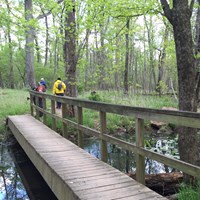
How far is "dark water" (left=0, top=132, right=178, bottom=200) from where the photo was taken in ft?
21.6

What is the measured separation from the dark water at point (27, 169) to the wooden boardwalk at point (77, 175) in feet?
3.08

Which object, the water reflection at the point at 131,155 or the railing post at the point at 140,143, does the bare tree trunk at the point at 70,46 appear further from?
the railing post at the point at 140,143

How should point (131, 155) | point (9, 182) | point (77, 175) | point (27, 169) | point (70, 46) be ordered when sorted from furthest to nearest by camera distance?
point (70, 46) < point (131, 155) < point (27, 169) < point (9, 182) < point (77, 175)

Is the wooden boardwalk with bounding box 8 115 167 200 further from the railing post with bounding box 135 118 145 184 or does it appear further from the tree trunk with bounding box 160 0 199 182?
the tree trunk with bounding box 160 0 199 182

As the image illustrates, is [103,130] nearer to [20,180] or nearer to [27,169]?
[20,180]

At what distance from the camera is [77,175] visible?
443 cm

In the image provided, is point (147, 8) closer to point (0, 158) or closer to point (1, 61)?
point (0, 158)

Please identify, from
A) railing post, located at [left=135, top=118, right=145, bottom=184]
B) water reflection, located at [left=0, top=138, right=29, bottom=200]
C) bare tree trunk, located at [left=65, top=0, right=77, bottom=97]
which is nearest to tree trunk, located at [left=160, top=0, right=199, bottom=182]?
railing post, located at [left=135, top=118, right=145, bottom=184]

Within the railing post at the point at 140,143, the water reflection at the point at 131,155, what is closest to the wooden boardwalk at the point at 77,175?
the railing post at the point at 140,143

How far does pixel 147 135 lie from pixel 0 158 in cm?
606

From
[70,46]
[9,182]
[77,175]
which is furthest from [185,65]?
[70,46]

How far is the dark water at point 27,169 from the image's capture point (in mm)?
6574

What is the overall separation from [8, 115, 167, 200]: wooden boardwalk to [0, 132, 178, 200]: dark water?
3.08 ft

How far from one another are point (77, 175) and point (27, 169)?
4.20 meters
